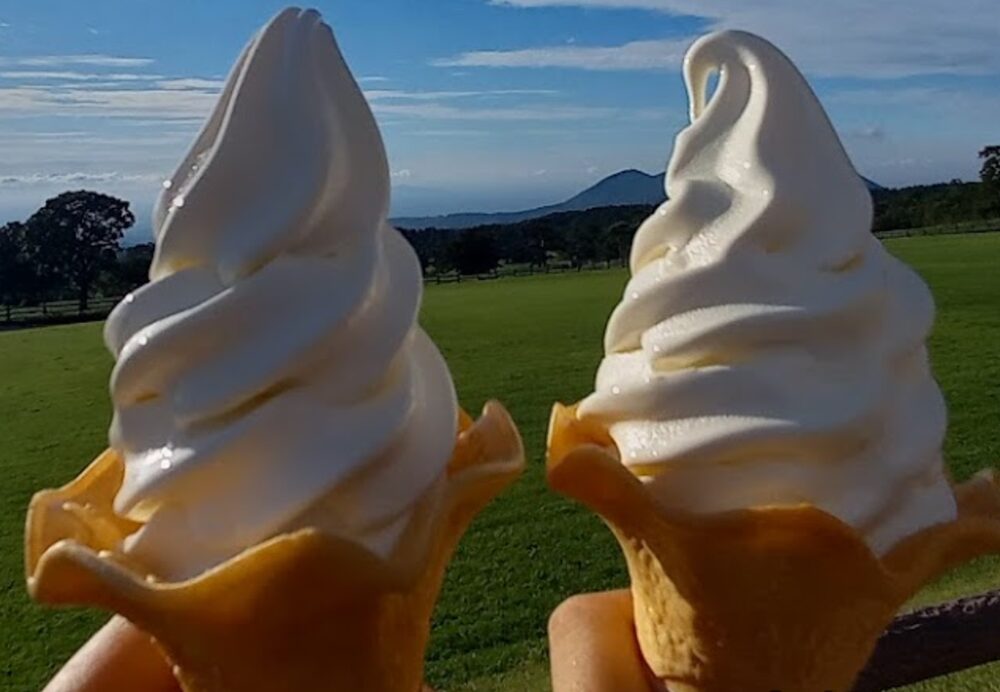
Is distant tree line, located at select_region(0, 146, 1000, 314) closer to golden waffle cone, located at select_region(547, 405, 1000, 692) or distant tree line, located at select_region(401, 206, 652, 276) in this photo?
distant tree line, located at select_region(401, 206, 652, 276)

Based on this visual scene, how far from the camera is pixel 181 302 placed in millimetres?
1242

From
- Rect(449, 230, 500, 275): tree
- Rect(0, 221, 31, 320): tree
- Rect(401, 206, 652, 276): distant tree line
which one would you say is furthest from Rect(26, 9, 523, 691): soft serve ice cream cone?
Rect(449, 230, 500, 275): tree

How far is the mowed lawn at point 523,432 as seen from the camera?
368cm

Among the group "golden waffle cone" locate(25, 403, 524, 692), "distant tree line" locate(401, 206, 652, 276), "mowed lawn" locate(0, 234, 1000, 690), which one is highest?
"golden waffle cone" locate(25, 403, 524, 692)

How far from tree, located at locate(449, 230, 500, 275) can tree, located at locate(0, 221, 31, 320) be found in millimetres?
4777

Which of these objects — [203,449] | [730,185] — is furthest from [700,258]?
[203,449]

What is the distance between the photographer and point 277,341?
1.16 meters

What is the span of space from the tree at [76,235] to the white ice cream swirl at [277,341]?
761cm

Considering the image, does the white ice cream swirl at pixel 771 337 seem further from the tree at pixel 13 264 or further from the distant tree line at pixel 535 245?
the distant tree line at pixel 535 245

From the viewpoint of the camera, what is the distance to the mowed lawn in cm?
368

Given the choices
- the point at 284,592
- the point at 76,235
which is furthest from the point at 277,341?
the point at 76,235

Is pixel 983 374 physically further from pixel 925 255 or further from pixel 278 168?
pixel 925 255

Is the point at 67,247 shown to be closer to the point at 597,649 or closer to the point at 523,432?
the point at 523,432

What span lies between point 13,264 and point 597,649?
10.8 meters
